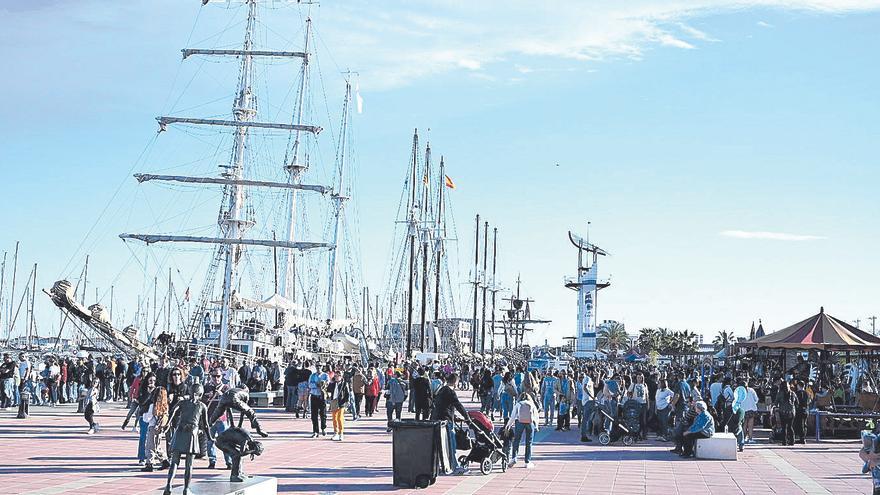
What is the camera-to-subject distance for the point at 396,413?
2625 cm

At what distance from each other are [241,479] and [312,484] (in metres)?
2.65

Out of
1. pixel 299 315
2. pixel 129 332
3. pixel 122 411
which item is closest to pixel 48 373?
pixel 122 411

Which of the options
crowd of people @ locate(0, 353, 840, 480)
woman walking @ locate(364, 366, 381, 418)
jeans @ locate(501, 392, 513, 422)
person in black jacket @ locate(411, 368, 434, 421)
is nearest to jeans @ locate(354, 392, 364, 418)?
crowd of people @ locate(0, 353, 840, 480)

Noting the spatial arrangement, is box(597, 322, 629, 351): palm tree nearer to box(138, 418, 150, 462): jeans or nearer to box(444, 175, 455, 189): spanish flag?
box(444, 175, 455, 189): spanish flag

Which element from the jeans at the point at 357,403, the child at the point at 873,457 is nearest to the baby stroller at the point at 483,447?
the child at the point at 873,457

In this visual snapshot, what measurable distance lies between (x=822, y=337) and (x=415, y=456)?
15584 mm

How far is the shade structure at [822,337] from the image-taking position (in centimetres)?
2568

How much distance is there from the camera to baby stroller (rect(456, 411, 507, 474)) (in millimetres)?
16016

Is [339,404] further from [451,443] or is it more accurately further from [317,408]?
[451,443]

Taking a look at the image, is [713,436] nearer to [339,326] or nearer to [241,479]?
[241,479]

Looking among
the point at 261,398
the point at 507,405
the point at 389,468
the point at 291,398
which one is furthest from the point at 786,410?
the point at 261,398

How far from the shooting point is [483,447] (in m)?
16.0

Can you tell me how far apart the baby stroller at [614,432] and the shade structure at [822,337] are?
616 centimetres

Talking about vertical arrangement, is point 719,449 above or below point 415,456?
below
